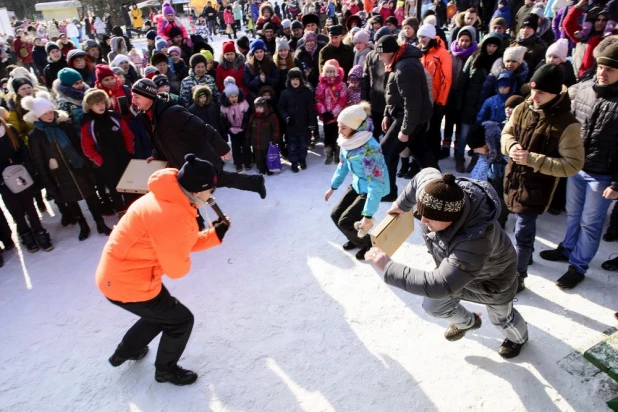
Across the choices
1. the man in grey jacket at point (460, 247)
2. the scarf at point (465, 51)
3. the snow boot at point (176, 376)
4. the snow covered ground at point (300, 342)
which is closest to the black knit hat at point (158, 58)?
the snow covered ground at point (300, 342)

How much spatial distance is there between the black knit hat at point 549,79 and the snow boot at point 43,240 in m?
5.25

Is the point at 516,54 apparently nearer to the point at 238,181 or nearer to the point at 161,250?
the point at 238,181

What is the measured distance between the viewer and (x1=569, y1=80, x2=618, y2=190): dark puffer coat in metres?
3.14

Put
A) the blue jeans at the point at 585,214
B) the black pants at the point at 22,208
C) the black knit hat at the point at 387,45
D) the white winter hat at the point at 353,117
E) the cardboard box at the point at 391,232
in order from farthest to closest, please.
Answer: the black pants at the point at 22,208 < the black knit hat at the point at 387,45 < the white winter hat at the point at 353,117 < the blue jeans at the point at 585,214 < the cardboard box at the point at 391,232

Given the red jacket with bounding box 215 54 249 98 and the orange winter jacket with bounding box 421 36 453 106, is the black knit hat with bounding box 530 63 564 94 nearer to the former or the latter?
the orange winter jacket with bounding box 421 36 453 106

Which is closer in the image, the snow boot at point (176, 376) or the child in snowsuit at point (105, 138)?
the snow boot at point (176, 376)

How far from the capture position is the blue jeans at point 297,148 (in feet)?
21.2

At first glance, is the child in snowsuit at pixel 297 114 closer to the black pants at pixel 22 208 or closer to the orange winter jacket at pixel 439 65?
the orange winter jacket at pixel 439 65

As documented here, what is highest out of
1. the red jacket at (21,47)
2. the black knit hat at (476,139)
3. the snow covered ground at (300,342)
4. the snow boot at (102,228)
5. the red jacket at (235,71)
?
the red jacket at (21,47)

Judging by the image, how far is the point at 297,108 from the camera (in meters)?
6.30

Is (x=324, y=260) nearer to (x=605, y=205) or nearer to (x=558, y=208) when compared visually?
(x=605, y=205)

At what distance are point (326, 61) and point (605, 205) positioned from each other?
14.8 feet

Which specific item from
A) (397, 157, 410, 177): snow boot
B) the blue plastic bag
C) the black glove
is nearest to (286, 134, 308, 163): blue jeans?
the blue plastic bag

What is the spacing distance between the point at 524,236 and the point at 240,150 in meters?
4.39
